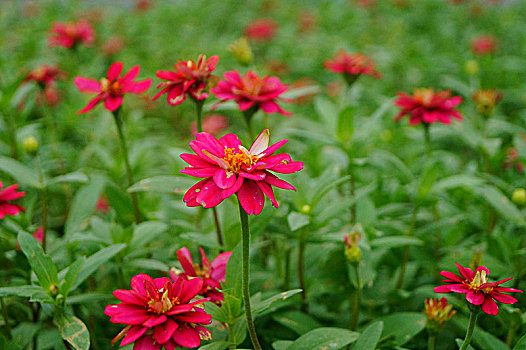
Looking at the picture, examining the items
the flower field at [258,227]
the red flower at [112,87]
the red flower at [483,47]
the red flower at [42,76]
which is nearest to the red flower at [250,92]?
the flower field at [258,227]

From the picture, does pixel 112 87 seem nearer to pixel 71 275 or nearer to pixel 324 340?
pixel 71 275

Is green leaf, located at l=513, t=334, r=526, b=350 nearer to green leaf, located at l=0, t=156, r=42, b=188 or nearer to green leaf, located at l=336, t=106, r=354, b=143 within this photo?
green leaf, located at l=336, t=106, r=354, b=143

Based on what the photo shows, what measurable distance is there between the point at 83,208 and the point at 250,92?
1.94 feet

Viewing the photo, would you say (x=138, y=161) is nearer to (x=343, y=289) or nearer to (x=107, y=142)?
(x=107, y=142)

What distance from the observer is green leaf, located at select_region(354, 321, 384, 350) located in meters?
0.96

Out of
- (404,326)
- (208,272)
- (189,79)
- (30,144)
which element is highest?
(189,79)

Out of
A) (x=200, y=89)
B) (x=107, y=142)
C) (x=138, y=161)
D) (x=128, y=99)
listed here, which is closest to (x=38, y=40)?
(x=128, y=99)

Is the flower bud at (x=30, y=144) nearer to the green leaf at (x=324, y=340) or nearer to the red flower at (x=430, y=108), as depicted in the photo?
the green leaf at (x=324, y=340)

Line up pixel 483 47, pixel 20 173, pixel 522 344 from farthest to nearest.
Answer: pixel 483 47 < pixel 20 173 < pixel 522 344

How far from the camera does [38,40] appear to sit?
3.19m

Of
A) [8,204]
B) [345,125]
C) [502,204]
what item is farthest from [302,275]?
[8,204]

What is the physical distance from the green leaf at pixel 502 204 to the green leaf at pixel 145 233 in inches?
35.4

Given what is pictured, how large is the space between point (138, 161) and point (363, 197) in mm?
865

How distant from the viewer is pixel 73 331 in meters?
0.96
